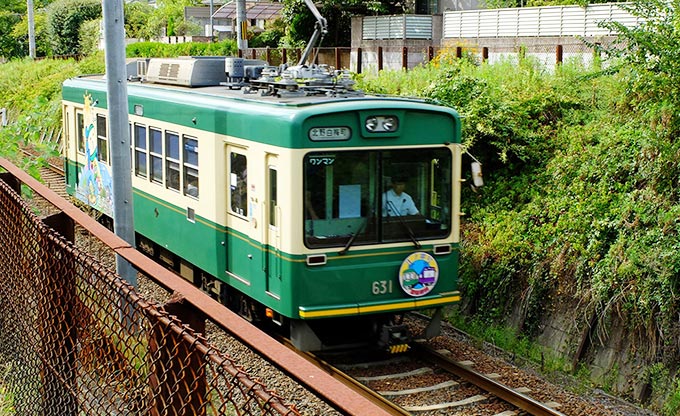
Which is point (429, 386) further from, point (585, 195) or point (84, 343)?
point (84, 343)

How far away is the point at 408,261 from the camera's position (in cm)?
924

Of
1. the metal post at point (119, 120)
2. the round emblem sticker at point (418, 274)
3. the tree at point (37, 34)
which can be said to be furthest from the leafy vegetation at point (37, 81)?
the round emblem sticker at point (418, 274)

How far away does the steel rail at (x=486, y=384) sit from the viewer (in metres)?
7.93

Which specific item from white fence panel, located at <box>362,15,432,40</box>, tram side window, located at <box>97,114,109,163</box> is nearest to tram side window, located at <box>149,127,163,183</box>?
tram side window, located at <box>97,114,109,163</box>

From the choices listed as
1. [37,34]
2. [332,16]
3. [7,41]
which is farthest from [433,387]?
[7,41]

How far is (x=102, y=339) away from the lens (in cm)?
390

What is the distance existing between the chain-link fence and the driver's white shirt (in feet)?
13.1

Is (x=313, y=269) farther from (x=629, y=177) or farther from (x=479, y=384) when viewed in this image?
(x=629, y=177)

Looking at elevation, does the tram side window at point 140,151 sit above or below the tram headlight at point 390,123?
below

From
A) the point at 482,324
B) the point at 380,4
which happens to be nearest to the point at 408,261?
the point at 482,324

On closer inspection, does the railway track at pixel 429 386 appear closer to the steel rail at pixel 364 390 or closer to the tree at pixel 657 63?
the steel rail at pixel 364 390

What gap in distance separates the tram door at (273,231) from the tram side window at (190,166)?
1902mm

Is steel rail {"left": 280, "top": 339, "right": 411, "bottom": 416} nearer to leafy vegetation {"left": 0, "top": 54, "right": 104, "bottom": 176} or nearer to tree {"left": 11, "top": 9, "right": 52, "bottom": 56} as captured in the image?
leafy vegetation {"left": 0, "top": 54, "right": 104, "bottom": 176}

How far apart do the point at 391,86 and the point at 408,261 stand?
6857 millimetres
